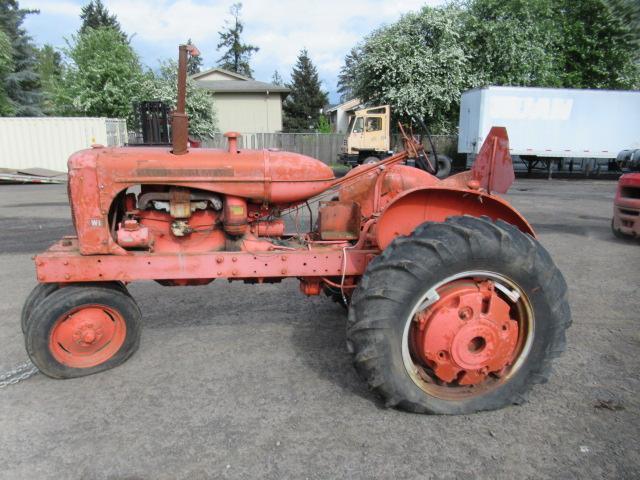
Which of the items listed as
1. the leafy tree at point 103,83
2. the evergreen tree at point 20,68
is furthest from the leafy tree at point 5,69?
the leafy tree at point 103,83

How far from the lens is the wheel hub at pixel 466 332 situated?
9.39 feet

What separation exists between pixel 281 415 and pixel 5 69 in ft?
107

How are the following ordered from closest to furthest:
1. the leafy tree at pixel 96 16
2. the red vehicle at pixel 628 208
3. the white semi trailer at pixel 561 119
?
the red vehicle at pixel 628 208 < the white semi trailer at pixel 561 119 < the leafy tree at pixel 96 16

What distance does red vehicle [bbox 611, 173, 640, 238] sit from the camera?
7.82 metres

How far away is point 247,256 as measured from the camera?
3.27m

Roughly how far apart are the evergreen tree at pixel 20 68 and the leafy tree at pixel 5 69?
0.33 m

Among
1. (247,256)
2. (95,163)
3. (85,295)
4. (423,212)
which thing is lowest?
(85,295)

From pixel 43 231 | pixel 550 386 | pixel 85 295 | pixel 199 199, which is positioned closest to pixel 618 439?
pixel 550 386

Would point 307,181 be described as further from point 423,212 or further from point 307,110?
point 307,110

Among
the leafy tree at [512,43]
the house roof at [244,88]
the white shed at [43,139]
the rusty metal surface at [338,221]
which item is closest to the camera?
the rusty metal surface at [338,221]

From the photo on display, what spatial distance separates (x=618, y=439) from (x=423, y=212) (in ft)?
5.79

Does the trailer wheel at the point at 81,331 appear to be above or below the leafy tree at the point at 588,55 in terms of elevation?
below

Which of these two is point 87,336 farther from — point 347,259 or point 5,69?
point 5,69

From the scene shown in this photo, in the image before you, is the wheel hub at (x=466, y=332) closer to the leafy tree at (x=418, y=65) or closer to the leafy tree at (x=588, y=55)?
the leafy tree at (x=418, y=65)
